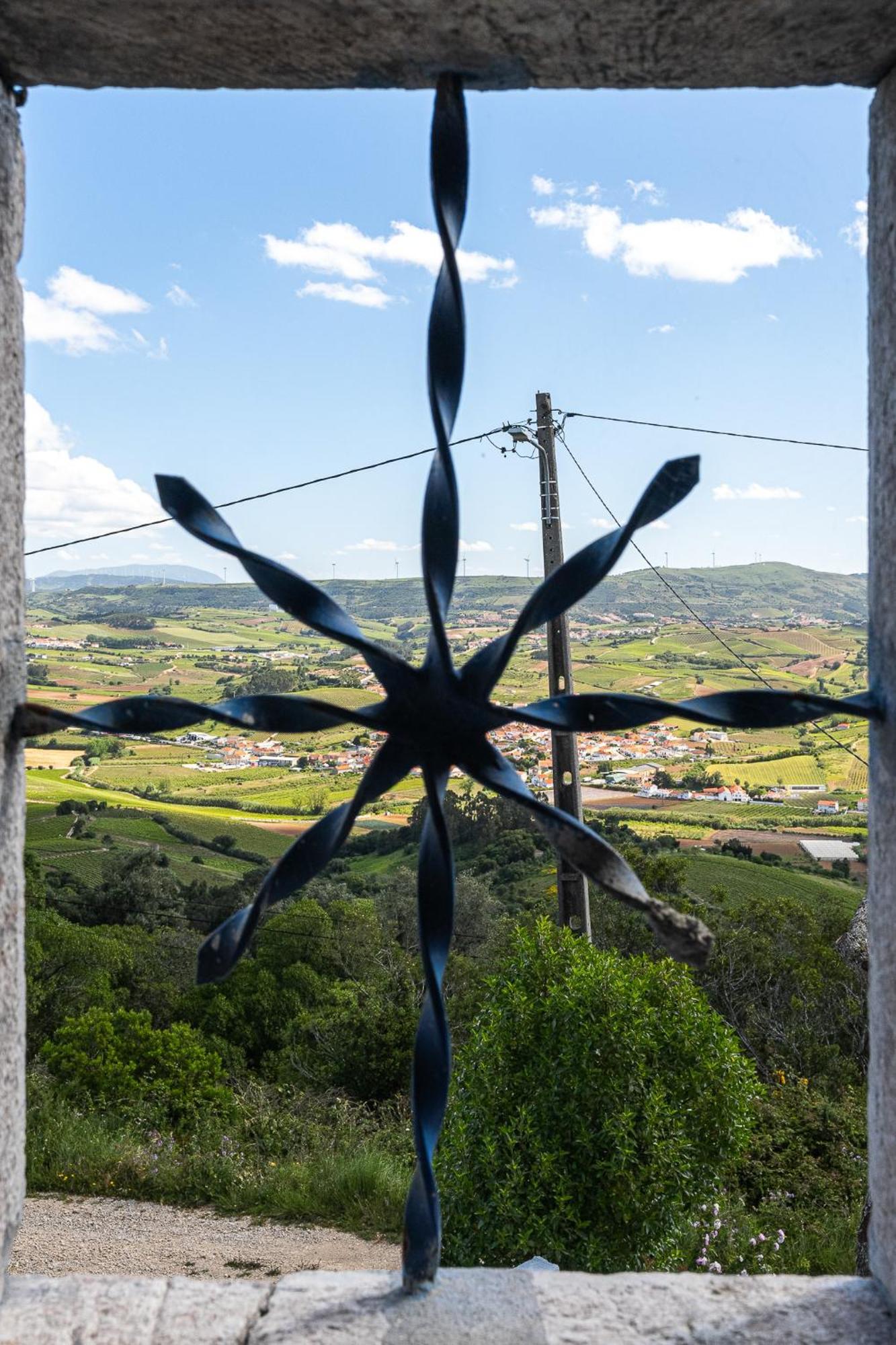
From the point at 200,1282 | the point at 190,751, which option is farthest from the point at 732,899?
the point at 190,751

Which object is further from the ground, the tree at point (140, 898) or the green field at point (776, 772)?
the green field at point (776, 772)

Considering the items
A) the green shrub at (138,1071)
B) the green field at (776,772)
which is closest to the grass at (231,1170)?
the green shrub at (138,1071)

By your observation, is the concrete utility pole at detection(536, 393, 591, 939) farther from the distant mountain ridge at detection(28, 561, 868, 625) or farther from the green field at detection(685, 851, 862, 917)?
the distant mountain ridge at detection(28, 561, 868, 625)

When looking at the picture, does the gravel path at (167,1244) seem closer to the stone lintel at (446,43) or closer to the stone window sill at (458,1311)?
the stone window sill at (458,1311)

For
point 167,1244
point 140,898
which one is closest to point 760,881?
point 140,898

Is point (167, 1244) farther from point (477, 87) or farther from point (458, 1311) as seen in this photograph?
point (477, 87)

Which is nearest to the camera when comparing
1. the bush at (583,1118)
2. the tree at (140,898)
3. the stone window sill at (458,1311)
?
the stone window sill at (458,1311)
